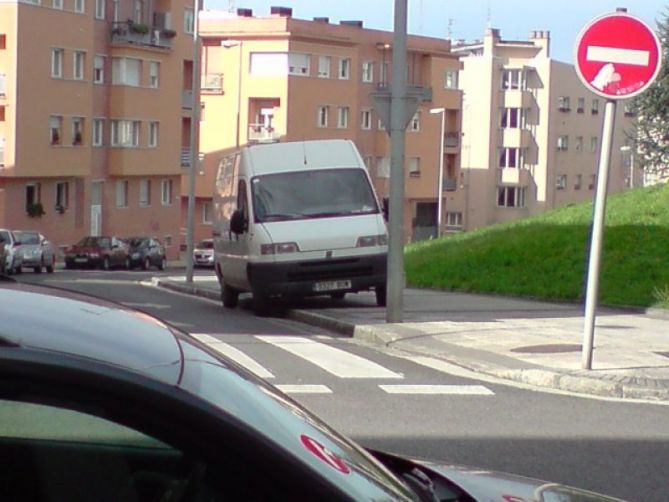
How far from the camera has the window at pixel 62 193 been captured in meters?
62.2

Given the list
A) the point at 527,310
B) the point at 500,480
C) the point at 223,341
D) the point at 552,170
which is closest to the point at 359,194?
the point at 527,310

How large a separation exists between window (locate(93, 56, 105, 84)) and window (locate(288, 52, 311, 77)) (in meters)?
13.1

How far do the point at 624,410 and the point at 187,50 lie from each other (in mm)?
61417

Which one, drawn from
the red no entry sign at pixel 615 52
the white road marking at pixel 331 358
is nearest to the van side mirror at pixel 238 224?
the white road marking at pixel 331 358

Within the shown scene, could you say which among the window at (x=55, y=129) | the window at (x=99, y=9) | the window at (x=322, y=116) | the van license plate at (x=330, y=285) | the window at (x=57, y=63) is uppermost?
the window at (x=99, y=9)

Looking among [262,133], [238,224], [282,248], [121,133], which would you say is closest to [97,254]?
[121,133]

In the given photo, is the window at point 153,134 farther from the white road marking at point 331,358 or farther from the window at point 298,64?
the white road marking at point 331,358

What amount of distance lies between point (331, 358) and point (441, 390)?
100 inches

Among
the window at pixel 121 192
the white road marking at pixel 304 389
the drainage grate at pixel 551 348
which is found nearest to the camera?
the white road marking at pixel 304 389

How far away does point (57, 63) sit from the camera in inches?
2349

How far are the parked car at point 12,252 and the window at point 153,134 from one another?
19152 millimetres

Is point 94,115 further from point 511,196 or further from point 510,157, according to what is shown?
point 511,196

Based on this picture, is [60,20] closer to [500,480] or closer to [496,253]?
[496,253]

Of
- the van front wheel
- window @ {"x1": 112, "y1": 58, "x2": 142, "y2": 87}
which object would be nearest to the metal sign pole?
the van front wheel
